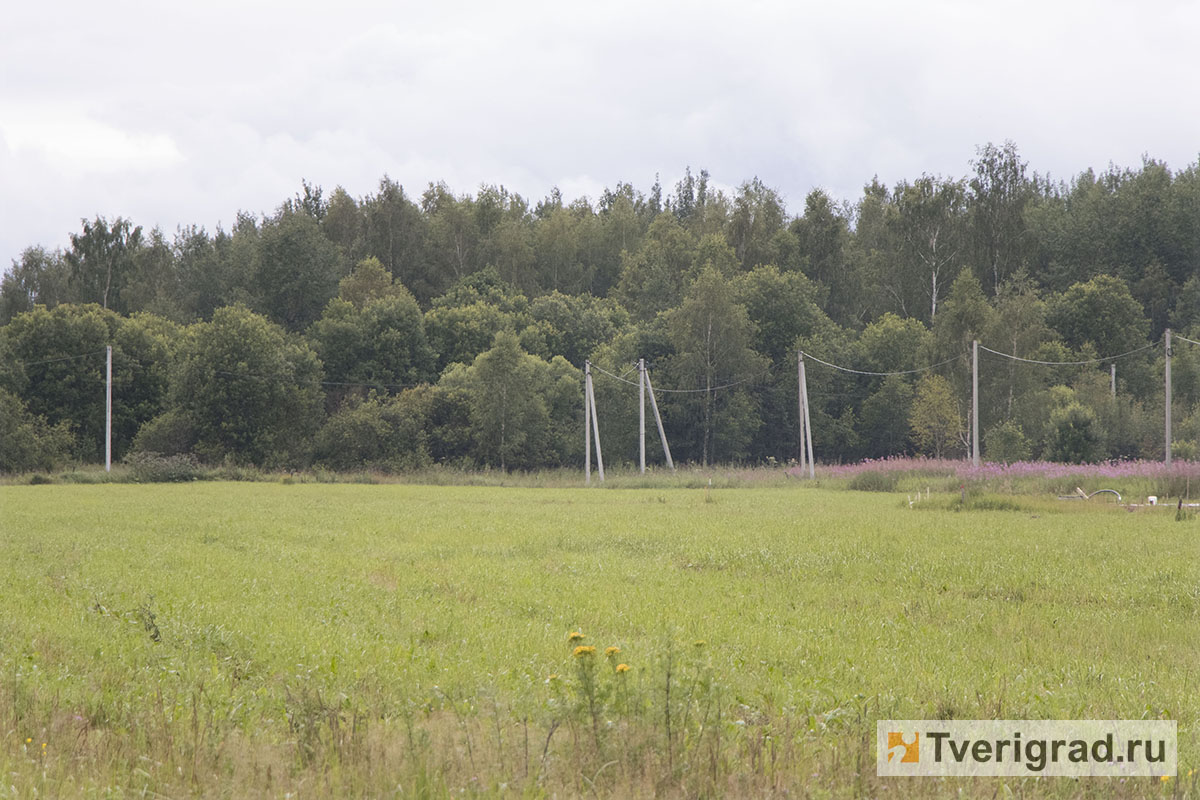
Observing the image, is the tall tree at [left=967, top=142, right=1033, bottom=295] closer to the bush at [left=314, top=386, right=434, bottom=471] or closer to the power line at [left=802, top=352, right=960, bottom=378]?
the power line at [left=802, top=352, right=960, bottom=378]

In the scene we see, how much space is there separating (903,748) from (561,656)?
333cm

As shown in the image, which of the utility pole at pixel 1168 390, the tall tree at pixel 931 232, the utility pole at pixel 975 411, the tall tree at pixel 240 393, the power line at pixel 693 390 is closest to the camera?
the utility pole at pixel 1168 390

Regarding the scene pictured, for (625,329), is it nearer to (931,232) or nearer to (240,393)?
(931,232)

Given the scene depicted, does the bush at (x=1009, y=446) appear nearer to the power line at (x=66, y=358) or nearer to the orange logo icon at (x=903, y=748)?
the orange logo icon at (x=903, y=748)

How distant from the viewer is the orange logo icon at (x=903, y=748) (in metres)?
5.97

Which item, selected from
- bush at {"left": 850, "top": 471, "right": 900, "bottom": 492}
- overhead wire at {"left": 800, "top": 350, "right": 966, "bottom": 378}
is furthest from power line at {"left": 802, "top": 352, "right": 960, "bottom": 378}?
bush at {"left": 850, "top": 471, "right": 900, "bottom": 492}

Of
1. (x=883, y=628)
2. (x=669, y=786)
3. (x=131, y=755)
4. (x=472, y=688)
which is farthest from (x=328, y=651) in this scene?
(x=883, y=628)

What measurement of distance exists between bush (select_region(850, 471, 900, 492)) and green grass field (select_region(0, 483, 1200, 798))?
843 inches

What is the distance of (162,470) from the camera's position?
49.1 m

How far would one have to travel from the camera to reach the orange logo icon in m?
5.97

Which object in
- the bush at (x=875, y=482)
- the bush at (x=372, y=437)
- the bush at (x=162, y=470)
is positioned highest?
the bush at (x=372, y=437)

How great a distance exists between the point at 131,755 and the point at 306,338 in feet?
239

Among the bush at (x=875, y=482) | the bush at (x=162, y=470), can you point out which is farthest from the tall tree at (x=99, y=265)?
the bush at (x=875, y=482)

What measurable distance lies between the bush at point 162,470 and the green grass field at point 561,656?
103ft
